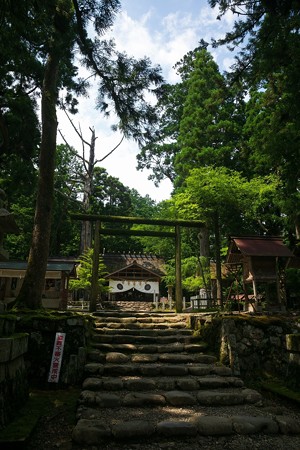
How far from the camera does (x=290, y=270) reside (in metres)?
13.4

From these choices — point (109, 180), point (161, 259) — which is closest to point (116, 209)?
point (109, 180)

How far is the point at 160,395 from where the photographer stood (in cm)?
398

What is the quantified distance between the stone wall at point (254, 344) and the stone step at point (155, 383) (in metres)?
0.61

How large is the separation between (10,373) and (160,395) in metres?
1.93

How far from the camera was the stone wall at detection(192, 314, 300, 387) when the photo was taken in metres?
5.27

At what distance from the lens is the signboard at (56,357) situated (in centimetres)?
444

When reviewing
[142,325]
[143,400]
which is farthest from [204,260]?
[143,400]

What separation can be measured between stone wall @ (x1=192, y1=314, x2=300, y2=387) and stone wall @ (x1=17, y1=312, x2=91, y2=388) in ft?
8.40

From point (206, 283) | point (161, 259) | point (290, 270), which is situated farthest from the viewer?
point (161, 259)

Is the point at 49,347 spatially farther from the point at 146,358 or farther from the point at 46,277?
the point at 46,277

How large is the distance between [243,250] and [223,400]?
6.51m

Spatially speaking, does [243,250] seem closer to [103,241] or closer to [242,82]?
[242,82]

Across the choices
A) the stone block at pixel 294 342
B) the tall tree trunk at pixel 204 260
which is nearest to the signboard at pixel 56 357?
the stone block at pixel 294 342

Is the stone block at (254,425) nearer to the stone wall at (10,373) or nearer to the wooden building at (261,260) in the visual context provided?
the stone wall at (10,373)
